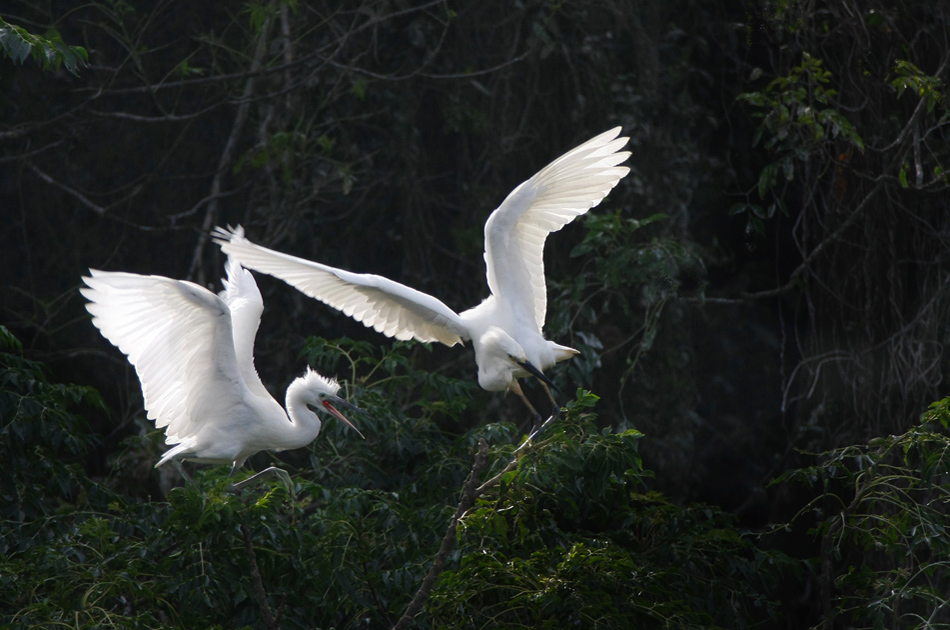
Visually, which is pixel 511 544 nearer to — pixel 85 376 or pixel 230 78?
pixel 230 78

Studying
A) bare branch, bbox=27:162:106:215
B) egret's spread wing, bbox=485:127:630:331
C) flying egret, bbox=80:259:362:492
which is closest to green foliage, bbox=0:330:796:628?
flying egret, bbox=80:259:362:492

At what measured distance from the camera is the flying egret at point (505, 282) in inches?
144

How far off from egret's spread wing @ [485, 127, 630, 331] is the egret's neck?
0.86m

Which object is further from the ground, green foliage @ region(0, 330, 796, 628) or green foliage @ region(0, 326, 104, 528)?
green foliage @ region(0, 326, 104, 528)

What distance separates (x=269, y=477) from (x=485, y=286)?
2.58 metres

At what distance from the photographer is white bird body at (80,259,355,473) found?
309 centimetres

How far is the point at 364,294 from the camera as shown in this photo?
3816 mm

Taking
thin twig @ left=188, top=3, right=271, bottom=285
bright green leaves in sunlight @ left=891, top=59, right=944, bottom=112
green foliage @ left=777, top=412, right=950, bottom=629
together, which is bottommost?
green foliage @ left=777, top=412, right=950, bottom=629

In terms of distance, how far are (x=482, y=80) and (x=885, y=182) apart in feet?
8.36

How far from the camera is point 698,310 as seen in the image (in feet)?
18.8

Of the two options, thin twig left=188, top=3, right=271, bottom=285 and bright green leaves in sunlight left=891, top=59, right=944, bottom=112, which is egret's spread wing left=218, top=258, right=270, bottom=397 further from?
bright green leaves in sunlight left=891, top=59, right=944, bottom=112

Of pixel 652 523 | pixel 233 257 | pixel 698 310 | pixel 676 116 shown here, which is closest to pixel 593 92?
pixel 676 116

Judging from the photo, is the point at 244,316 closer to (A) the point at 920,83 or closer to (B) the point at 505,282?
(B) the point at 505,282

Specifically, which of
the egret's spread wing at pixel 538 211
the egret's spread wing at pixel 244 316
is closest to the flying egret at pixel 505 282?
the egret's spread wing at pixel 538 211
